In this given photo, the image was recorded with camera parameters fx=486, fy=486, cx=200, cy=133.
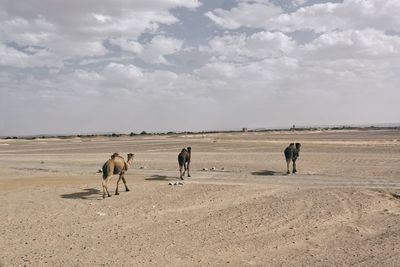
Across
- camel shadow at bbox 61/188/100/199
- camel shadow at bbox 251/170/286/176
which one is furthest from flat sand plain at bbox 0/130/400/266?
camel shadow at bbox 251/170/286/176

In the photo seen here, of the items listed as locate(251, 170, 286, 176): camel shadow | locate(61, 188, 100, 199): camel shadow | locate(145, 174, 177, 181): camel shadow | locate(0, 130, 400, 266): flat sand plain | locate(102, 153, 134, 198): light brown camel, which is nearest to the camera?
locate(0, 130, 400, 266): flat sand plain

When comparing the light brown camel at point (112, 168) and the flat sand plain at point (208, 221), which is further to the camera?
the light brown camel at point (112, 168)

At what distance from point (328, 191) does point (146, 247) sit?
9.08m

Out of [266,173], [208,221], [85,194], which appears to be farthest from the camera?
[266,173]

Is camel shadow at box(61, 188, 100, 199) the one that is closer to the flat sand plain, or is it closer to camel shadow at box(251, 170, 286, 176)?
the flat sand plain

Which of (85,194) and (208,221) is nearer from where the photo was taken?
(208,221)

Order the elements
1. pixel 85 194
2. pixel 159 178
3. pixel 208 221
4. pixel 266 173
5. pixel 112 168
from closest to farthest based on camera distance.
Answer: pixel 208 221 → pixel 112 168 → pixel 85 194 → pixel 159 178 → pixel 266 173

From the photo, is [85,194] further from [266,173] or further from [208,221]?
[266,173]

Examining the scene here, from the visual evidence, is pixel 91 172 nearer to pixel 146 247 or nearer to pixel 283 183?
pixel 283 183

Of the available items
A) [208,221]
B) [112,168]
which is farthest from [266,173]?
[208,221]

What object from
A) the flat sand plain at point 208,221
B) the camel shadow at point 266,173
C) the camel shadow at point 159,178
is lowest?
the flat sand plain at point 208,221

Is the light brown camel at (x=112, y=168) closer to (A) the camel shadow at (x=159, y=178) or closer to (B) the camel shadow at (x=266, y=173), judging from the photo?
(A) the camel shadow at (x=159, y=178)

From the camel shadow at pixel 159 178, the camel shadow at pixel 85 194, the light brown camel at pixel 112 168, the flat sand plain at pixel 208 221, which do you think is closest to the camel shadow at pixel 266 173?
the flat sand plain at pixel 208 221

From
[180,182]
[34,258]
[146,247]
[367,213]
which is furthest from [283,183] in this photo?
[34,258]
